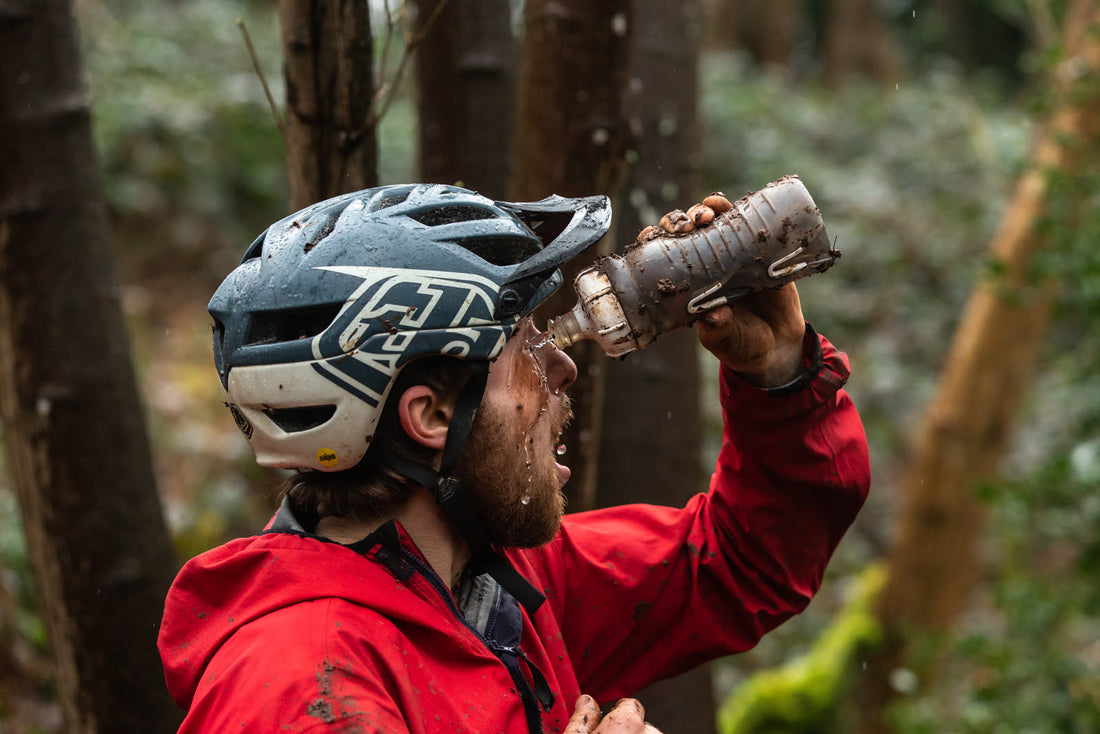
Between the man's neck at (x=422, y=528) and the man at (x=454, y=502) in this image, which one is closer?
the man at (x=454, y=502)

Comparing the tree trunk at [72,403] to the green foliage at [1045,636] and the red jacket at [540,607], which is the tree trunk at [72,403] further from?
the green foliage at [1045,636]

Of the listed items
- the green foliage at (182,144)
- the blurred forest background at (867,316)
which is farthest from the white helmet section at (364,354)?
the green foliage at (182,144)

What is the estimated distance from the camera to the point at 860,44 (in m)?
19.6

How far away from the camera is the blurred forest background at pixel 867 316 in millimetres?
5016

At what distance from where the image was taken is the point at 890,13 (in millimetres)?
24172

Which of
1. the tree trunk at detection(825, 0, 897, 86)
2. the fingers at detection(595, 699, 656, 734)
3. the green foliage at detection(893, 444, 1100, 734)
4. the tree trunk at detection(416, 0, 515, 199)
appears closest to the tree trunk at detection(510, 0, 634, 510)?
the tree trunk at detection(416, 0, 515, 199)

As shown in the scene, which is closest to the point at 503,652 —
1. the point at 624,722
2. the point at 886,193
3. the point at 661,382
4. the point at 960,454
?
the point at 624,722

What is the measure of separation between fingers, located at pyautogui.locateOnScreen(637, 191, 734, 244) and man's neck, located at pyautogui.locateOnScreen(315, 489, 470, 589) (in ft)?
2.34

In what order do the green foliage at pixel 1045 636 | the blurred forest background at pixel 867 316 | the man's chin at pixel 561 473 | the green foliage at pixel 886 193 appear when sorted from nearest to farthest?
the man's chin at pixel 561 473 < the green foliage at pixel 1045 636 < the blurred forest background at pixel 867 316 < the green foliage at pixel 886 193

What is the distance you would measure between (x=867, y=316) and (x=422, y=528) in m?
9.87

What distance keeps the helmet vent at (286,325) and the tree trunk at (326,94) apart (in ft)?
2.46

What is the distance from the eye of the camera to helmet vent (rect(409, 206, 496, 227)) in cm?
211

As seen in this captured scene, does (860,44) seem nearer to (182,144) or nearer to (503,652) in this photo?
(182,144)

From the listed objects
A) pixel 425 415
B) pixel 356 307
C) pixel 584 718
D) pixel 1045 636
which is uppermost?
pixel 356 307
